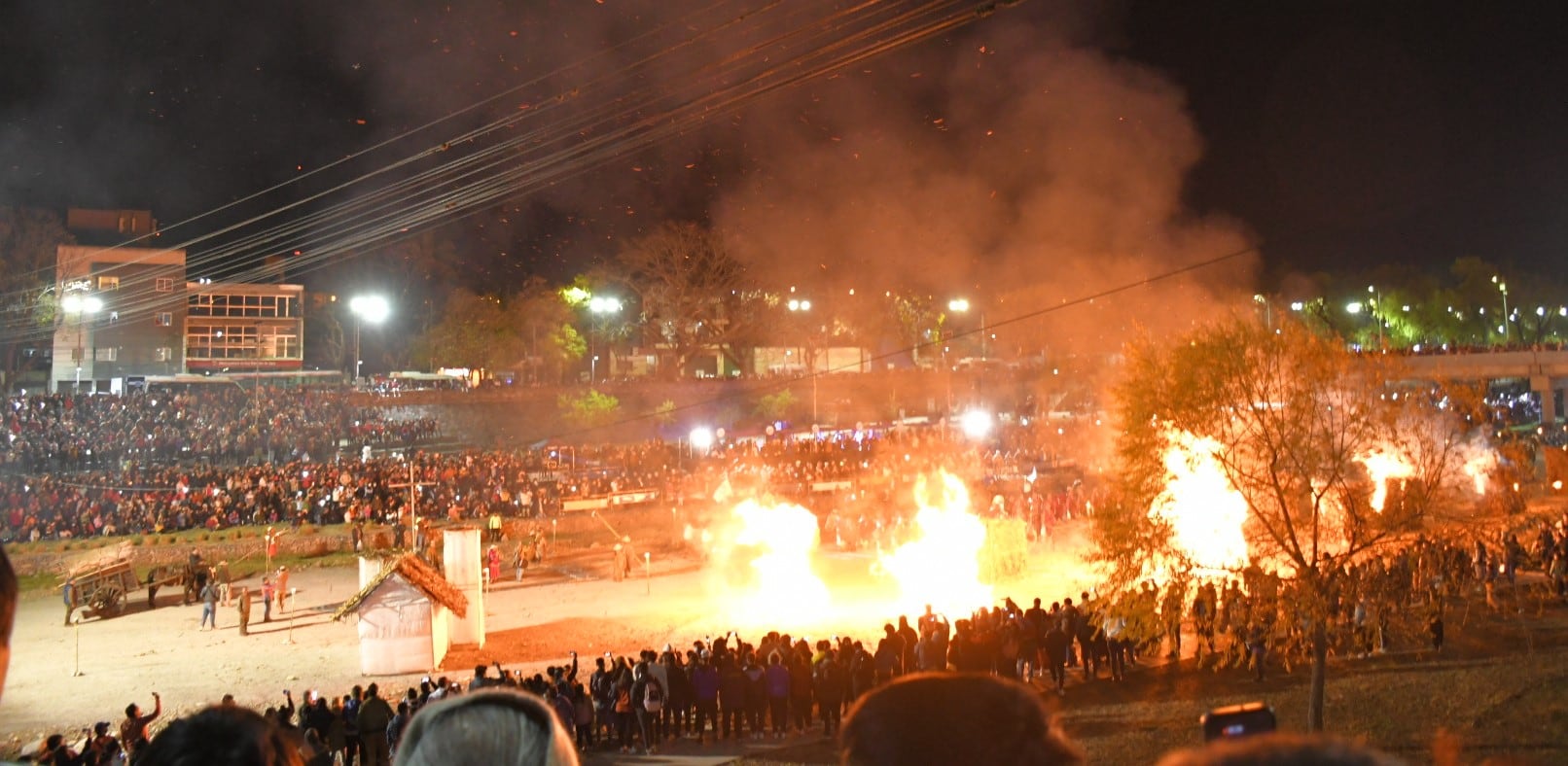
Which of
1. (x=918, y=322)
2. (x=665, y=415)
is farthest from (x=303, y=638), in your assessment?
(x=918, y=322)

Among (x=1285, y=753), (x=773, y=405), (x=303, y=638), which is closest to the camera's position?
(x=1285, y=753)

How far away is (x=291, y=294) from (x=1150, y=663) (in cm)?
5589

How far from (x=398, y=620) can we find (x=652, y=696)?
19.7ft

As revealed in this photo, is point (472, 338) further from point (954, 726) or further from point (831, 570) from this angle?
point (954, 726)

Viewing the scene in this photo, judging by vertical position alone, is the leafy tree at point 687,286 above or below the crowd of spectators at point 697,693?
above

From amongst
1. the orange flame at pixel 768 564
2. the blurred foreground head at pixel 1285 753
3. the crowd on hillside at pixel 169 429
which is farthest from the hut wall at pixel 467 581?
the crowd on hillside at pixel 169 429

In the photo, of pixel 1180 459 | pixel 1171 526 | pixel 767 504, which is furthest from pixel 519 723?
pixel 767 504

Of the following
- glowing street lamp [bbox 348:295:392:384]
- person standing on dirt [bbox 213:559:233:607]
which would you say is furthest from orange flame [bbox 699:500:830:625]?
glowing street lamp [bbox 348:295:392:384]

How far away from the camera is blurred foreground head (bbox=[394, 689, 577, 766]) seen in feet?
5.79

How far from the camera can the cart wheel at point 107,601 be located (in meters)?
21.4

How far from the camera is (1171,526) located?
11281mm

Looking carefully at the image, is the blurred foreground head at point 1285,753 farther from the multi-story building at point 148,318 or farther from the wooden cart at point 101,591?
the multi-story building at point 148,318

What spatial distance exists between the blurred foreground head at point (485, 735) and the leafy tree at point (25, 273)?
163ft

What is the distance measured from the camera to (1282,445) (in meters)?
10.7
